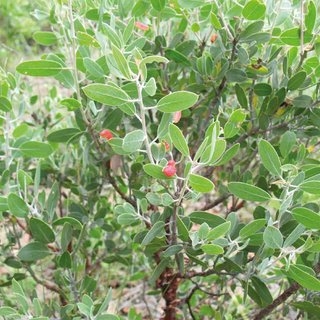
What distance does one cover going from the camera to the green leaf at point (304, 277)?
959 mm

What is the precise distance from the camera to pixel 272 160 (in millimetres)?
1002

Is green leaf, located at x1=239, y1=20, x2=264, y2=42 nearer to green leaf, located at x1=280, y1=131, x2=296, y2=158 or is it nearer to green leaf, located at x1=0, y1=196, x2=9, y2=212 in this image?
green leaf, located at x1=280, y1=131, x2=296, y2=158

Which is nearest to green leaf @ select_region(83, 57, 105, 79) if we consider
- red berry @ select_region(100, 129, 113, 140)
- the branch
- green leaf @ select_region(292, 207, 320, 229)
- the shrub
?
the shrub

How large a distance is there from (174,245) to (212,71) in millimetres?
405

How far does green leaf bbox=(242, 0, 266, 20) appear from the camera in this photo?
1.05 meters

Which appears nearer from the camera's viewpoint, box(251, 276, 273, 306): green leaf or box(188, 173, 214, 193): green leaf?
box(188, 173, 214, 193): green leaf

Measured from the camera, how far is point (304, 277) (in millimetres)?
969

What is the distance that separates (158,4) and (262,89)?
0.30 m

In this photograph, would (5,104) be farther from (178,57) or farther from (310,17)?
(310,17)

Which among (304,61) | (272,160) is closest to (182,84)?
(304,61)

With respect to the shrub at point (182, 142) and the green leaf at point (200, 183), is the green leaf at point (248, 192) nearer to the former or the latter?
the shrub at point (182, 142)

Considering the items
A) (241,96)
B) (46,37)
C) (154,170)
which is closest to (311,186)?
(154,170)

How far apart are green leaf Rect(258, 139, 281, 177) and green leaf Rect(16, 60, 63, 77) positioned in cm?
44

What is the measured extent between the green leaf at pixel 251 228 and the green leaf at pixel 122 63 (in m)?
0.37
